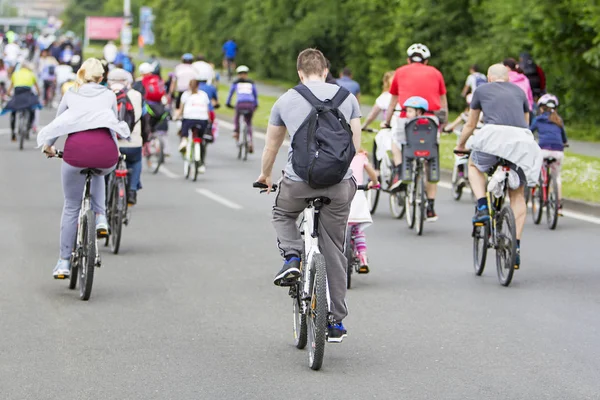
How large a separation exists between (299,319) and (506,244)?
3.21 m

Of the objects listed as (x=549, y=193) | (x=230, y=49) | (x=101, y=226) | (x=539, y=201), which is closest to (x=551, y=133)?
(x=549, y=193)

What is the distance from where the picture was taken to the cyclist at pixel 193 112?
22609 millimetres

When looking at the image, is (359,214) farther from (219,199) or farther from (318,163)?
(219,199)

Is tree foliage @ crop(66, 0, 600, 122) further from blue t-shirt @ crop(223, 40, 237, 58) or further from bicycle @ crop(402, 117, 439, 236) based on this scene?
bicycle @ crop(402, 117, 439, 236)

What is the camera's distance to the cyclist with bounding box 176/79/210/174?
22609 mm

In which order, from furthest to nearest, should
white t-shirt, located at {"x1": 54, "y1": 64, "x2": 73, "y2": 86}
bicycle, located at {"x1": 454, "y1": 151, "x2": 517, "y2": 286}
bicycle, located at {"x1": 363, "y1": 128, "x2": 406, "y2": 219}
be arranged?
white t-shirt, located at {"x1": 54, "y1": 64, "x2": 73, "y2": 86}
bicycle, located at {"x1": 363, "y1": 128, "x2": 406, "y2": 219}
bicycle, located at {"x1": 454, "y1": 151, "x2": 517, "y2": 286}

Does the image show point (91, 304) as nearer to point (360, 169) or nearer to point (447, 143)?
point (360, 169)

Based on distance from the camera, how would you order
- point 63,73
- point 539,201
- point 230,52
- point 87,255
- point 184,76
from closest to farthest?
point 87,255
point 539,201
point 184,76
point 63,73
point 230,52

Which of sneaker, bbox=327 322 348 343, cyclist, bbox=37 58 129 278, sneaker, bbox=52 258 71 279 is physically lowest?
sneaker, bbox=52 258 71 279

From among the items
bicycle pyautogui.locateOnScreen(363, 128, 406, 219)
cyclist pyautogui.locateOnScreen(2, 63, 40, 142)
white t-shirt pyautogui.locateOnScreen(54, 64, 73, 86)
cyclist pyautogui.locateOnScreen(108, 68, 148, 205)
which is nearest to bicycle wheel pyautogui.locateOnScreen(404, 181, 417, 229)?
bicycle pyautogui.locateOnScreen(363, 128, 406, 219)

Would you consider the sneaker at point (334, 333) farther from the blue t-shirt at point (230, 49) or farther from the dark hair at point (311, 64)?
the blue t-shirt at point (230, 49)

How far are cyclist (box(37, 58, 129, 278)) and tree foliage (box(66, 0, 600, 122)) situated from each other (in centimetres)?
1808

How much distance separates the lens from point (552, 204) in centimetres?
1577

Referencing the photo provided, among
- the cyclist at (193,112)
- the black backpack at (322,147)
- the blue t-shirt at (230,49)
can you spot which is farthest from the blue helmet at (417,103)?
the blue t-shirt at (230,49)
